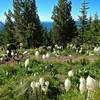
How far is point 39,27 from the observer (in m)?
56.9

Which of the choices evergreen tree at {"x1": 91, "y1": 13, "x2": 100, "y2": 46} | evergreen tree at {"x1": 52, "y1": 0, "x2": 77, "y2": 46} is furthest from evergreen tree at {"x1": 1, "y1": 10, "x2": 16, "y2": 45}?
evergreen tree at {"x1": 91, "y1": 13, "x2": 100, "y2": 46}

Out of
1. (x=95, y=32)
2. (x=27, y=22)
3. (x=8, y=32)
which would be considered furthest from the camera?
(x=95, y=32)

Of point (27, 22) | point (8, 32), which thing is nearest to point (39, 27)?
point (27, 22)

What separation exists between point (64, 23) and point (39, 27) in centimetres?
573

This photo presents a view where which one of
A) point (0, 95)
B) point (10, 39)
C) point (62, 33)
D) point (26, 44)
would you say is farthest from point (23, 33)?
point (0, 95)

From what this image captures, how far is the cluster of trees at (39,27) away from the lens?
56000mm

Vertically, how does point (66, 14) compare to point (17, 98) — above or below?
above

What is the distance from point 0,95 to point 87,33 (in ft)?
193

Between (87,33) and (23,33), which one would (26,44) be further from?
(87,33)

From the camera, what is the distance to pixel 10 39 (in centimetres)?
6919

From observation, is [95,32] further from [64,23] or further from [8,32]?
[8,32]

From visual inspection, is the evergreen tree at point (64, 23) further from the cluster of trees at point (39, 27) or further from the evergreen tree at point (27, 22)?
the evergreen tree at point (27, 22)

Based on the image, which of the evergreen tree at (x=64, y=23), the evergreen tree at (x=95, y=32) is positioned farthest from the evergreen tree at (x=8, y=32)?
the evergreen tree at (x=95, y=32)

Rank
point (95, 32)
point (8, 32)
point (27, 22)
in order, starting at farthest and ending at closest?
point (95, 32) → point (8, 32) → point (27, 22)
